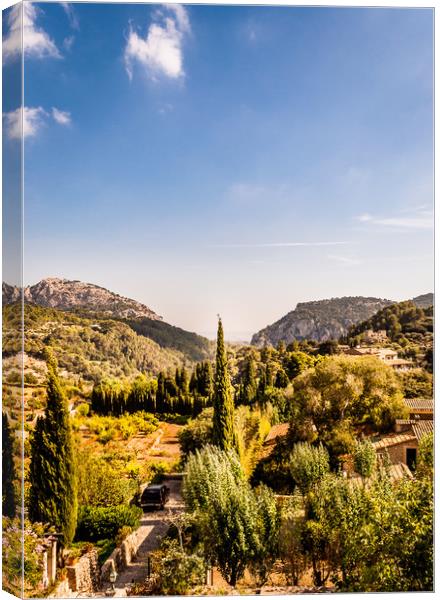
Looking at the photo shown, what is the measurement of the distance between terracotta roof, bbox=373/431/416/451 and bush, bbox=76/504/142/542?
496cm


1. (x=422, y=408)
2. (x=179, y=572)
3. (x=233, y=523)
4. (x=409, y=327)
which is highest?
(x=409, y=327)

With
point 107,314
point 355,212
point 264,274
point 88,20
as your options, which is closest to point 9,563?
point 107,314

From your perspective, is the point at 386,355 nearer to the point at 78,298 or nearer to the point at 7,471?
the point at 78,298

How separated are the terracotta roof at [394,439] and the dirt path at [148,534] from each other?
3.90 meters

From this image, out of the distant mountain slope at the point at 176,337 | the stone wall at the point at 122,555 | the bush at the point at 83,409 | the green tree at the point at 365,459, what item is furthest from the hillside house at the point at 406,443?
the bush at the point at 83,409

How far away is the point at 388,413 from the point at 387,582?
9.91 ft

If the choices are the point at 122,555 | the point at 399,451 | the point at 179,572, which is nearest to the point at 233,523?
the point at 179,572

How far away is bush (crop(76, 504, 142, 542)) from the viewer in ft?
31.9

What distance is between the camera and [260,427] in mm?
10539

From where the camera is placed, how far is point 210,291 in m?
10.2

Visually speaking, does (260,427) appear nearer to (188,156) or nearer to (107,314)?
(107,314)

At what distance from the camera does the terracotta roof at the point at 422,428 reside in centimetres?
1000

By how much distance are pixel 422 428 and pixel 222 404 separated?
3815mm

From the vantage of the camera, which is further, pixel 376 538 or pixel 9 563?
pixel 9 563
